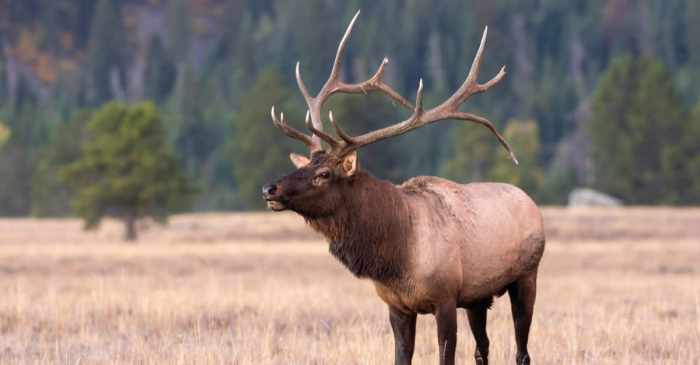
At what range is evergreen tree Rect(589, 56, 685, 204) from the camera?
249ft

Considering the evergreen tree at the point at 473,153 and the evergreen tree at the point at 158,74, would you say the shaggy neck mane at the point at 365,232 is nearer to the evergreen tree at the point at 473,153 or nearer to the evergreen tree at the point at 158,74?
the evergreen tree at the point at 473,153

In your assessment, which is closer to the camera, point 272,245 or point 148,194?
point 272,245

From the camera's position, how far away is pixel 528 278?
442 inches

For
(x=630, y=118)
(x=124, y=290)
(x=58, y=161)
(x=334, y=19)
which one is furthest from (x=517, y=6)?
(x=124, y=290)

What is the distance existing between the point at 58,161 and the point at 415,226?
60648 mm

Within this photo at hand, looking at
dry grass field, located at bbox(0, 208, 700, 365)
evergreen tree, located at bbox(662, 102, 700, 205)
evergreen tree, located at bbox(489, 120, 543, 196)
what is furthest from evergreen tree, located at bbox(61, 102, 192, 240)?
evergreen tree, located at bbox(662, 102, 700, 205)

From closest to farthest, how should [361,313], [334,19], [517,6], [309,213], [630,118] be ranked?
[309,213] < [361,313] < [630,118] < [334,19] < [517,6]

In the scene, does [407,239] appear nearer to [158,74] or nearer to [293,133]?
[293,133]

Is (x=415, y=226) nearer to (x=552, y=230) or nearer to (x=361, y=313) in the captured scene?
(x=361, y=313)

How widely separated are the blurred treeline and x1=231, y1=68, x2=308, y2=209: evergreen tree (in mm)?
134

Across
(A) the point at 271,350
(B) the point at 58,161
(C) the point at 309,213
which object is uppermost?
(C) the point at 309,213

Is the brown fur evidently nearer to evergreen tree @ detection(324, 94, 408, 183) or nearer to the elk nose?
the elk nose

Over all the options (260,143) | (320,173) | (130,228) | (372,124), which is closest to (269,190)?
(320,173)

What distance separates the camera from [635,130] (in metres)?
78.9
